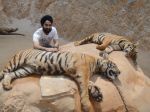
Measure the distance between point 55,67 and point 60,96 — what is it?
0.34m

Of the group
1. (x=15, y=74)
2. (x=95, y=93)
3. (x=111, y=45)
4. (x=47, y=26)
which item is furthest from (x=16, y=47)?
(x=95, y=93)

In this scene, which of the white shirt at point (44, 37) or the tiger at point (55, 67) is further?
the white shirt at point (44, 37)

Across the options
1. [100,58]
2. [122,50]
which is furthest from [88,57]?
[122,50]

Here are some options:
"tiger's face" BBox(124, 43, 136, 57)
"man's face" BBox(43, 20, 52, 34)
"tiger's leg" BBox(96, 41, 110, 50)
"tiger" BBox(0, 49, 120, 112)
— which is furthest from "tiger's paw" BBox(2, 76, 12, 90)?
"tiger's face" BBox(124, 43, 136, 57)

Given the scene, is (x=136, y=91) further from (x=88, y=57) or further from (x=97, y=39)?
(x=97, y=39)

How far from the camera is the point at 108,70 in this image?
478 centimetres

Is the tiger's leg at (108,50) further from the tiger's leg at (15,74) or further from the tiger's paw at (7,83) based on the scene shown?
the tiger's paw at (7,83)

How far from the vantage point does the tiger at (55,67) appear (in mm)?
4426

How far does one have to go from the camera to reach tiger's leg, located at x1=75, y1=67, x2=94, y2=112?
436 centimetres

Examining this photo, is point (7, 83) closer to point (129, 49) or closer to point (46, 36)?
point (46, 36)

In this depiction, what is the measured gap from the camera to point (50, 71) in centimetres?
451

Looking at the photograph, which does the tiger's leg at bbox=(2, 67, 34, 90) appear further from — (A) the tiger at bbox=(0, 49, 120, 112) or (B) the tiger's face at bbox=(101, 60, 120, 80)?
(B) the tiger's face at bbox=(101, 60, 120, 80)

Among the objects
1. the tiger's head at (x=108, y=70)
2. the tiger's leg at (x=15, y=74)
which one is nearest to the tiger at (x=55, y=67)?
the tiger's leg at (x=15, y=74)

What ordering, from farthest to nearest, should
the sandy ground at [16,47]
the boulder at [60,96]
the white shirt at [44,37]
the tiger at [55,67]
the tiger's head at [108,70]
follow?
the sandy ground at [16,47] < the white shirt at [44,37] < the tiger's head at [108,70] < the tiger at [55,67] < the boulder at [60,96]
